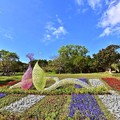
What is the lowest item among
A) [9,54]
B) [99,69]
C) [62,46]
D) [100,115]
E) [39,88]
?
[100,115]

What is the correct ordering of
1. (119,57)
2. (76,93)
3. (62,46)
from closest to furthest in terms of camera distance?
(76,93)
(119,57)
(62,46)

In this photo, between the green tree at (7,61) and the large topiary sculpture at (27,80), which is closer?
the large topiary sculpture at (27,80)

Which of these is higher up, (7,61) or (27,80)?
(7,61)

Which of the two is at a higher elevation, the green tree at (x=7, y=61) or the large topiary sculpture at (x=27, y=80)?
the green tree at (x=7, y=61)

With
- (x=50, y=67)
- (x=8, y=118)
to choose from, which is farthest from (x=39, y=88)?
(x=50, y=67)

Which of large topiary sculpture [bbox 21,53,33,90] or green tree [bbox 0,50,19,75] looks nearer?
large topiary sculpture [bbox 21,53,33,90]

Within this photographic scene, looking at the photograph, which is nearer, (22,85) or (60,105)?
(60,105)

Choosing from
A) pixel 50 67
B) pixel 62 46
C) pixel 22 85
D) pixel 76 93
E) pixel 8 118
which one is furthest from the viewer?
pixel 62 46

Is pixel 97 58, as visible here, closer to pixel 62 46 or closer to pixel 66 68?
pixel 66 68

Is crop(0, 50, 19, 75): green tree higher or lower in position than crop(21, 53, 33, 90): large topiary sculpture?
higher

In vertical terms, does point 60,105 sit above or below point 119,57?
below

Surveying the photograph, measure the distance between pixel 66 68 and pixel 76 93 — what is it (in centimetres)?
3418

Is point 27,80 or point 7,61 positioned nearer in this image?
point 27,80

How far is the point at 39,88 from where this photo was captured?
1358cm
